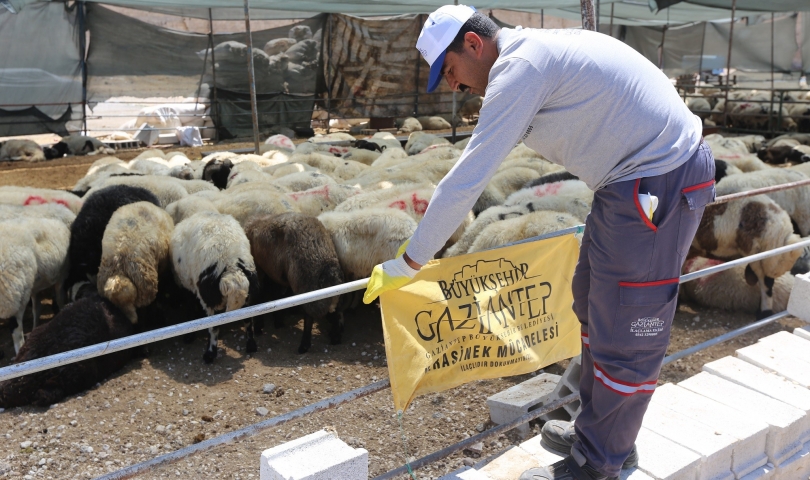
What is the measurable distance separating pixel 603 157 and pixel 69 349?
4576 millimetres

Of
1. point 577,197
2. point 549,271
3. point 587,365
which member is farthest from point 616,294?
point 577,197

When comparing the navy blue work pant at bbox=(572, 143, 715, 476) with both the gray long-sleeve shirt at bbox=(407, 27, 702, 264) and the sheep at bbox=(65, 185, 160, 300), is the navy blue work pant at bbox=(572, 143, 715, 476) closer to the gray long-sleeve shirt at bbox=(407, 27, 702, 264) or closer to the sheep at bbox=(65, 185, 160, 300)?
the gray long-sleeve shirt at bbox=(407, 27, 702, 264)

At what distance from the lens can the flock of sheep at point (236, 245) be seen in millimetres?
5742

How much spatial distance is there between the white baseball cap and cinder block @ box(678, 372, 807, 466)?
7.88ft

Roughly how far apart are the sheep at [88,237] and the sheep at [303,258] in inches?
59.3

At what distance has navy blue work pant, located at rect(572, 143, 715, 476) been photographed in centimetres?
242

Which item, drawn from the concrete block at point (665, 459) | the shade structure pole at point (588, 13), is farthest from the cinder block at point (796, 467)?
the shade structure pole at point (588, 13)

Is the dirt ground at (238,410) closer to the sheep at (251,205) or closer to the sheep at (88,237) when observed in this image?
the sheep at (88,237)

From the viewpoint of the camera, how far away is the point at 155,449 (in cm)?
443

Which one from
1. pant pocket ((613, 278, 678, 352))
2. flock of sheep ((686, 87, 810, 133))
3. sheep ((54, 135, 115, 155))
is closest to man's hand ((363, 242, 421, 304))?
pant pocket ((613, 278, 678, 352))

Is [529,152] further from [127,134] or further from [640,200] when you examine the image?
[127,134]

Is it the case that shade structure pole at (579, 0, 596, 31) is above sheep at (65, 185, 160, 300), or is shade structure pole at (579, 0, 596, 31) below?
above

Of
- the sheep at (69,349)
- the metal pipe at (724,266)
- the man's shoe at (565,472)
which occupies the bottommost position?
the sheep at (69,349)

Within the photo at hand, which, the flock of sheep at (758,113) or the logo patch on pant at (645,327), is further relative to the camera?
the flock of sheep at (758,113)
